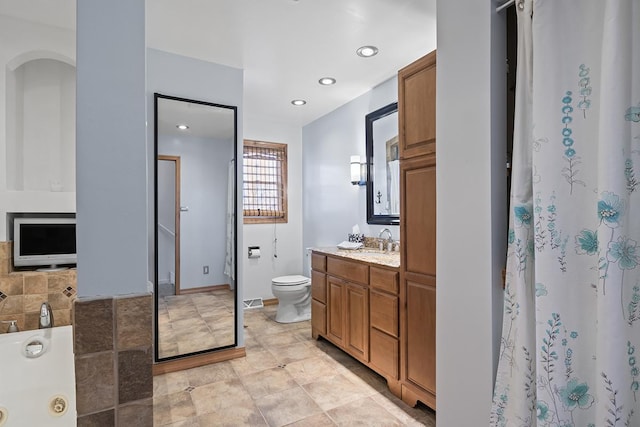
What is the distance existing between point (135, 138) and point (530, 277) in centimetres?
147

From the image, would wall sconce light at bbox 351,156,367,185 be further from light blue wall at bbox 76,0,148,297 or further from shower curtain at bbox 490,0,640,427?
light blue wall at bbox 76,0,148,297

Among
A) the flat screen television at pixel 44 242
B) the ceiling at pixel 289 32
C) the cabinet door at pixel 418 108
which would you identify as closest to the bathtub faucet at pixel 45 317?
the flat screen television at pixel 44 242

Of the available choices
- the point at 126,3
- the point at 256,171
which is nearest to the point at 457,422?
the point at 126,3

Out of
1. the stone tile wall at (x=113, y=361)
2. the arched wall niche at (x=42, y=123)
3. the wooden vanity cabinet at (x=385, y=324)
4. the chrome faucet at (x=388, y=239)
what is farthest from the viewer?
the chrome faucet at (x=388, y=239)

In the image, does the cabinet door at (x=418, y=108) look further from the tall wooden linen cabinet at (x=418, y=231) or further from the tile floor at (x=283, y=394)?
the tile floor at (x=283, y=394)

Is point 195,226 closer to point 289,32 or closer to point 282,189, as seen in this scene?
point 289,32

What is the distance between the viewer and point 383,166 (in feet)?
10.8

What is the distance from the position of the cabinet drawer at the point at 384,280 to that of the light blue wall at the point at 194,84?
4.15 ft

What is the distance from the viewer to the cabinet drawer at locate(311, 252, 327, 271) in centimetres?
322

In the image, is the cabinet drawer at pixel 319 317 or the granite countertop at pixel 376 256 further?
the cabinet drawer at pixel 319 317

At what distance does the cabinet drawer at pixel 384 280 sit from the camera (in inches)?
90.5

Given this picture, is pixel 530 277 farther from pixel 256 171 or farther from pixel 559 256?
pixel 256 171

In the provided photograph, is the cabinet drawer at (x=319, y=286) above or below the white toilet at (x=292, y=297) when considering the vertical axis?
above

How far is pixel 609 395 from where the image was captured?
104cm
